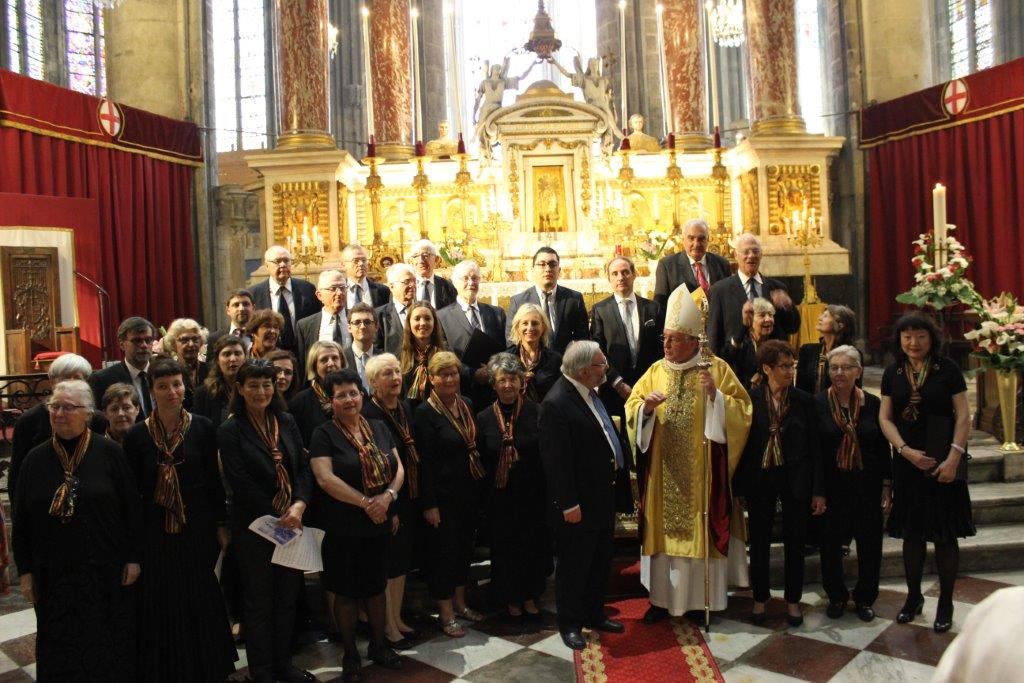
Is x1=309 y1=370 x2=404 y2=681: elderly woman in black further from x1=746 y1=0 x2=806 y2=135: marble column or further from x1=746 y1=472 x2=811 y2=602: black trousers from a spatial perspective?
x1=746 y1=0 x2=806 y2=135: marble column

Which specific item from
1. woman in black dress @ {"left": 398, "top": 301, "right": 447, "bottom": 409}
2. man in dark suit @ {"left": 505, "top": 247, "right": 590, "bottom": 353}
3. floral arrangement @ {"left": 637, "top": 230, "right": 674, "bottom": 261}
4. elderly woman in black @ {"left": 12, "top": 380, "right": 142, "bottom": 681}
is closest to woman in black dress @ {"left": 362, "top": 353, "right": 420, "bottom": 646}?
woman in black dress @ {"left": 398, "top": 301, "right": 447, "bottom": 409}

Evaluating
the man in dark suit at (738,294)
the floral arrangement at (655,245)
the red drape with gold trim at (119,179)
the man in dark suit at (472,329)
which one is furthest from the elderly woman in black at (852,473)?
the red drape with gold trim at (119,179)

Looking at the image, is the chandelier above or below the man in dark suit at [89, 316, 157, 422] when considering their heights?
above

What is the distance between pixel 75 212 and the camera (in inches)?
353

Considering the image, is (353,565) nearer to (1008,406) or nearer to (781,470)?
(781,470)

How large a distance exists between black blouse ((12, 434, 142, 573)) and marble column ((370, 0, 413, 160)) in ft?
26.8

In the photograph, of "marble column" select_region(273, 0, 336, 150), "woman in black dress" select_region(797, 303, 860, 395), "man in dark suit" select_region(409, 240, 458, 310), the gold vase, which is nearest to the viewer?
"woman in black dress" select_region(797, 303, 860, 395)

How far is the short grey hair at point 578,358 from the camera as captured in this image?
4133 millimetres

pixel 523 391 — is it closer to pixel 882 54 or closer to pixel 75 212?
pixel 75 212

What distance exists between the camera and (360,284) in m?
5.65

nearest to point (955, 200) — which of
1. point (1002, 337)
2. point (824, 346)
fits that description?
point (1002, 337)

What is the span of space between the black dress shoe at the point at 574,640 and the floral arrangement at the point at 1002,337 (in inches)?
125

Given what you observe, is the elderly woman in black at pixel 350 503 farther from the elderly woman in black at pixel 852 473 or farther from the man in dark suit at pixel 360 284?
the elderly woman in black at pixel 852 473

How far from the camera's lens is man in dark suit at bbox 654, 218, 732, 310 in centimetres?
552
